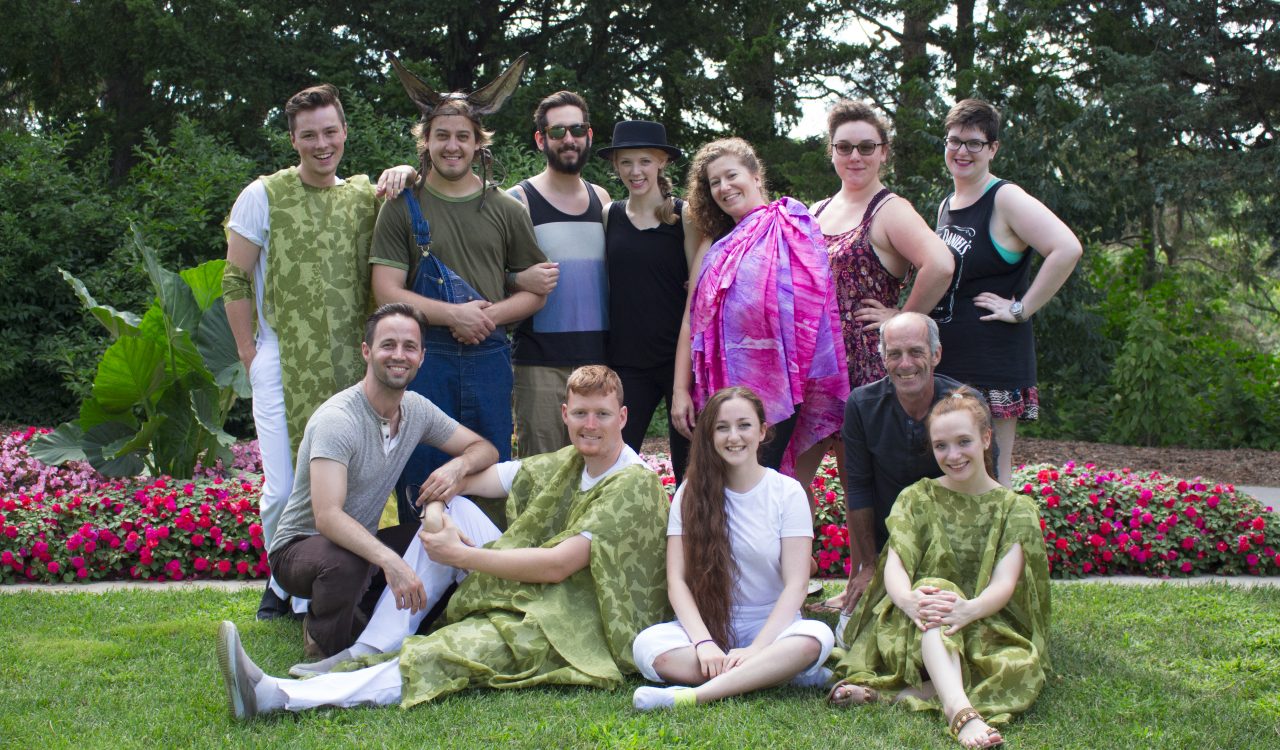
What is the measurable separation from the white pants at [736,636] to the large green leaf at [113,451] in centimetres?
424

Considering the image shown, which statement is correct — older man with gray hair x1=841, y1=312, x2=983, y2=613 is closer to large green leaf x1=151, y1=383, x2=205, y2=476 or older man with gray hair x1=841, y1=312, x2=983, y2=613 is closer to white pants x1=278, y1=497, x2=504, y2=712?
white pants x1=278, y1=497, x2=504, y2=712

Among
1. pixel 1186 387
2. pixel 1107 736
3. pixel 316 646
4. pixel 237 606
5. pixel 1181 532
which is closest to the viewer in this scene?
pixel 1107 736

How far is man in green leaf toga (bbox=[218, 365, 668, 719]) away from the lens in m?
3.74

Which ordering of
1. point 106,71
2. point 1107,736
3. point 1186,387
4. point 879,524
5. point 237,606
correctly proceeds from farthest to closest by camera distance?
1. point 106,71
2. point 1186,387
3. point 237,606
4. point 879,524
5. point 1107,736

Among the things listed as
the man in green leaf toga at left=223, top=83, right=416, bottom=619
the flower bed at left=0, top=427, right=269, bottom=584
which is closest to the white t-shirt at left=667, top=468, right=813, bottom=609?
the man in green leaf toga at left=223, top=83, right=416, bottom=619

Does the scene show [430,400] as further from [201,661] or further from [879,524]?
[879,524]

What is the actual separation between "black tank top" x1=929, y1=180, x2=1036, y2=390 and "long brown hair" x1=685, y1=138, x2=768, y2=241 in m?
0.84

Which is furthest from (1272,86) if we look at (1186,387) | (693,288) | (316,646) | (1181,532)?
(316,646)

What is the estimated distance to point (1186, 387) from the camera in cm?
1162

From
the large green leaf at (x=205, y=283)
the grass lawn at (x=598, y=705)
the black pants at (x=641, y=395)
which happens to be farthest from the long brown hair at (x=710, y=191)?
the large green leaf at (x=205, y=283)

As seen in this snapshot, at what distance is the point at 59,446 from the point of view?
6.95 m

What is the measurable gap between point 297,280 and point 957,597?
2.71 meters

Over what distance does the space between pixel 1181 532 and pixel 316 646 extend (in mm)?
4311

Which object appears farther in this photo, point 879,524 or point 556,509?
point 879,524
